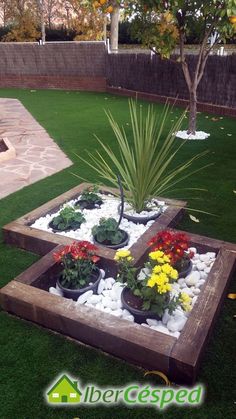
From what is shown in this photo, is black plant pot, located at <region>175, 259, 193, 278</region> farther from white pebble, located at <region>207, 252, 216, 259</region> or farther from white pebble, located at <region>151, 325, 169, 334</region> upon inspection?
white pebble, located at <region>151, 325, 169, 334</region>

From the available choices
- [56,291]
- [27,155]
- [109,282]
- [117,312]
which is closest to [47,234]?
[56,291]

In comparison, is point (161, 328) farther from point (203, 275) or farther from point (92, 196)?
point (92, 196)

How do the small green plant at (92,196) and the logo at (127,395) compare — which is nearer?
the logo at (127,395)

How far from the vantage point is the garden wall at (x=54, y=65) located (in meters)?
12.2

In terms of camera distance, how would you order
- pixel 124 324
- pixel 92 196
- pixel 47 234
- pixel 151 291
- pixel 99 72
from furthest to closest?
pixel 99 72 < pixel 92 196 < pixel 47 234 < pixel 151 291 < pixel 124 324

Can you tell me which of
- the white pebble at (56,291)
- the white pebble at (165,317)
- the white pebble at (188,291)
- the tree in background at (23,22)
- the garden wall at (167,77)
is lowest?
the white pebble at (56,291)

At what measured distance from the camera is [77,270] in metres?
2.43

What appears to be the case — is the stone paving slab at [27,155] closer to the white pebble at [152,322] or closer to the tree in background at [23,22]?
the white pebble at [152,322]

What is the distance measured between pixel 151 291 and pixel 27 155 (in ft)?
13.3

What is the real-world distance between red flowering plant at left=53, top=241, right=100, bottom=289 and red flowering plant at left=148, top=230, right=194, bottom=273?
451 mm

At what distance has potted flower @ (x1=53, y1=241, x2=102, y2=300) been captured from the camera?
2.39 metres

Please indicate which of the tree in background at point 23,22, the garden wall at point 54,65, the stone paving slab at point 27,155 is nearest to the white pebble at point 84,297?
the stone paving slab at point 27,155

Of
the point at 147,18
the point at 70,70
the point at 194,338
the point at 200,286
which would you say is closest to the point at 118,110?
the point at 147,18

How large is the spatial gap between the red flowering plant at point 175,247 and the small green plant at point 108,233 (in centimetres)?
39
